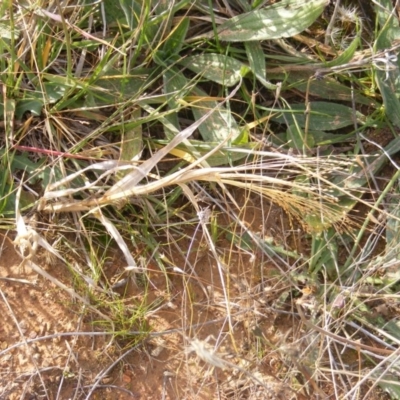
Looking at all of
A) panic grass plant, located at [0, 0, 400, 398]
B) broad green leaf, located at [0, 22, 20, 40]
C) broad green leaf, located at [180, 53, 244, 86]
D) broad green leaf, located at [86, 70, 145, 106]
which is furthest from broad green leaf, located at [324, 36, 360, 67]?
broad green leaf, located at [0, 22, 20, 40]

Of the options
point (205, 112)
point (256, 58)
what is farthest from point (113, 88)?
point (256, 58)

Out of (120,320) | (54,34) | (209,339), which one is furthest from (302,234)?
(54,34)

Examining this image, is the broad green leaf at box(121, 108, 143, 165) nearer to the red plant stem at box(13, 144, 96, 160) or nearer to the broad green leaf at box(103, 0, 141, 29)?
the red plant stem at box(13, 144, 96, 160)

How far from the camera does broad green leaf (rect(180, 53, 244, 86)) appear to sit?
1743mm

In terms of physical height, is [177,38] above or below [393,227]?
above

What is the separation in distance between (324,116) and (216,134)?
331 mm

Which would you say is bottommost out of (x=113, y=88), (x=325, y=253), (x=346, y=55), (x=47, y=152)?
(x=325, y=253)

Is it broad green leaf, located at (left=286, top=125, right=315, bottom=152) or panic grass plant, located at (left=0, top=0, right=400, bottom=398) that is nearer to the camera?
panic grass plant, located at (left=0, top=0, right=400, bottom=398)

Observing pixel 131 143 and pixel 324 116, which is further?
pixel 324 116

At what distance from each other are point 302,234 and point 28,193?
79 centimetres

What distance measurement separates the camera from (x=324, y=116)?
1816mm

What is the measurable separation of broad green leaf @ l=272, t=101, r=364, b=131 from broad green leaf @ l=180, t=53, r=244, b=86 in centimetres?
18

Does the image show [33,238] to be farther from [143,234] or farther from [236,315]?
[236,315]

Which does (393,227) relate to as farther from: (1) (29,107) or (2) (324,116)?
Answer: (1) (29,107)
